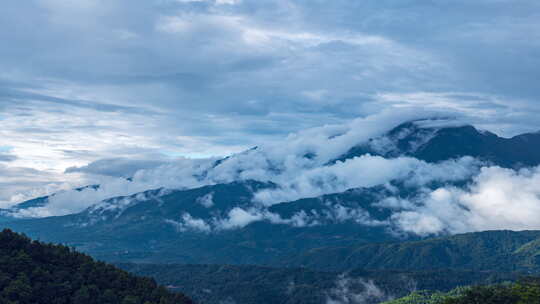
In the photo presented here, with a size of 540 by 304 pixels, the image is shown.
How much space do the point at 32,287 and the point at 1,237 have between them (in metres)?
33.8

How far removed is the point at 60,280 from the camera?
160m

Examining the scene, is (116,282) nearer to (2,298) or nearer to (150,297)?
(150,297)

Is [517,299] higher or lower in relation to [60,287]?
lower

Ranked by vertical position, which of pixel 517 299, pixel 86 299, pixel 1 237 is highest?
pixel 1 237

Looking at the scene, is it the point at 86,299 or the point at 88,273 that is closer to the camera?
the point at 86,299

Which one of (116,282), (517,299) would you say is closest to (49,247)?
(116,282)

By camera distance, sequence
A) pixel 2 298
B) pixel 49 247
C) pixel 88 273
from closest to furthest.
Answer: pixel 2 298 → pixel 88 273 → pixel 49 247

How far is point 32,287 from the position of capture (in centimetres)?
15200

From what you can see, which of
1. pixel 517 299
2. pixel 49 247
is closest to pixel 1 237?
pixel 49 247

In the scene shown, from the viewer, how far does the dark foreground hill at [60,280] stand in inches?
5901

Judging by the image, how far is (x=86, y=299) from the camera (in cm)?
15300

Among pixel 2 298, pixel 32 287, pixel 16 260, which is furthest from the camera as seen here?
pixel 16 260

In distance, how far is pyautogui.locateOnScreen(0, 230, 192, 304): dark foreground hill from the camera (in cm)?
14988

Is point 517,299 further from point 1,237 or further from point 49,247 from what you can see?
point 1,237
